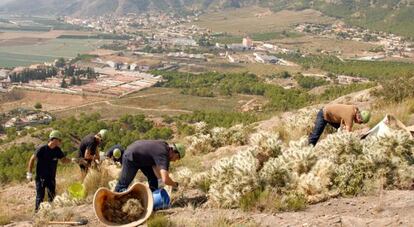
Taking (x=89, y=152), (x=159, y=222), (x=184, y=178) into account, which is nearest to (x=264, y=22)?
(x=89, y=152)

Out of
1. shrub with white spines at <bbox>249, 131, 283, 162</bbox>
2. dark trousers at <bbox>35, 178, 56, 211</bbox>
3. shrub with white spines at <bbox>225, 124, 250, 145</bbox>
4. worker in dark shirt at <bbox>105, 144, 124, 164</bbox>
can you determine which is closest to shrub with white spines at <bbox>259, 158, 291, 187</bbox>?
shrub with white spines at <bbox>249, 131, 283, 162</bbox>

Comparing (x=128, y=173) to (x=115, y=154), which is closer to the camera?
(x=128, y=173)

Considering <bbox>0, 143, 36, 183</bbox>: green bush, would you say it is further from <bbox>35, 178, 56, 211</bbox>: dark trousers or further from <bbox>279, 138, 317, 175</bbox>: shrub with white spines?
<bbox>279, 138, 317, 175</bbox>: shrub with white spines

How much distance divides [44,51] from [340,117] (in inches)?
5168

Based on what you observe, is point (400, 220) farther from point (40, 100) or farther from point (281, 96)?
point (40, 100)

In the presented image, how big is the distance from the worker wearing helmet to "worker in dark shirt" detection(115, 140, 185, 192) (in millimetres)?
3037

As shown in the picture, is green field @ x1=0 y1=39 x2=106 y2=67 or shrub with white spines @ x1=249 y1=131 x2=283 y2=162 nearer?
shrub with white spines @ x1=249 y1=131 x2=283 y2=162

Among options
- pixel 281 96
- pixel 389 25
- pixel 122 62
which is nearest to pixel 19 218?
pixel 281 96

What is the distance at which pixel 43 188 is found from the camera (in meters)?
8.90

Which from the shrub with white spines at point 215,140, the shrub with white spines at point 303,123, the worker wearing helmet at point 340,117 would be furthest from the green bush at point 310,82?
the worker wearing helmet at point 340,117

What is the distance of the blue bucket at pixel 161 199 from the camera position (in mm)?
6696

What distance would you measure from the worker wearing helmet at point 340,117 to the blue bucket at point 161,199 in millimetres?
3194

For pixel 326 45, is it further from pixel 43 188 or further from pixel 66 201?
pixel 66 201

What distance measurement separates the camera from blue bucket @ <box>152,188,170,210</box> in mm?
6696
